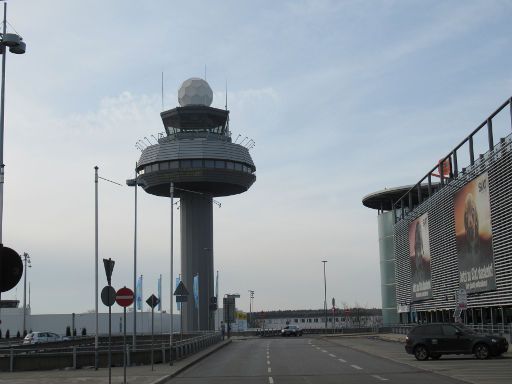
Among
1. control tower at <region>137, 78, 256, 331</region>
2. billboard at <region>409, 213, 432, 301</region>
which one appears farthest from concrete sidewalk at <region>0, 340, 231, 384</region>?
control tower at <region>137, 78, 256, 331</region>

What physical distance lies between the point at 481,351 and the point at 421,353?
2.54 meters

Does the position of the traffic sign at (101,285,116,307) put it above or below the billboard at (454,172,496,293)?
below

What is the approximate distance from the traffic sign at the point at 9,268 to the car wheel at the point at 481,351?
77.7ft

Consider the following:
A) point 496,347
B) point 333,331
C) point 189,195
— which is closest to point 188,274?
point 189,195

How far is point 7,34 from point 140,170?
77.6m

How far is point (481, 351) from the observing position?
3033 centimetres

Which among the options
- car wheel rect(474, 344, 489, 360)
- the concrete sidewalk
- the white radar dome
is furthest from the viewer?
the white radar dome

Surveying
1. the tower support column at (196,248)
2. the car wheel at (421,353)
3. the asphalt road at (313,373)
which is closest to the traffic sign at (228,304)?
the tower support column at (196,248)

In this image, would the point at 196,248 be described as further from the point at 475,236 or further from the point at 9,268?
the point at 9,268

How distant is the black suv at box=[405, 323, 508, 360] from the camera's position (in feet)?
99.2

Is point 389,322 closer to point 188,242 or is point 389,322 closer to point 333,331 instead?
point 333,331

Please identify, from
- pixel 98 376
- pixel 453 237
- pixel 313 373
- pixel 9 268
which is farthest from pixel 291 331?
pixel 9 268

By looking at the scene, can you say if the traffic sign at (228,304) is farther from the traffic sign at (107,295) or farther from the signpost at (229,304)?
the traffic sign at (107,295)

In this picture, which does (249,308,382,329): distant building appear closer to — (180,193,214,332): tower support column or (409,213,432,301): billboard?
(180,193,214,332): tower support column
